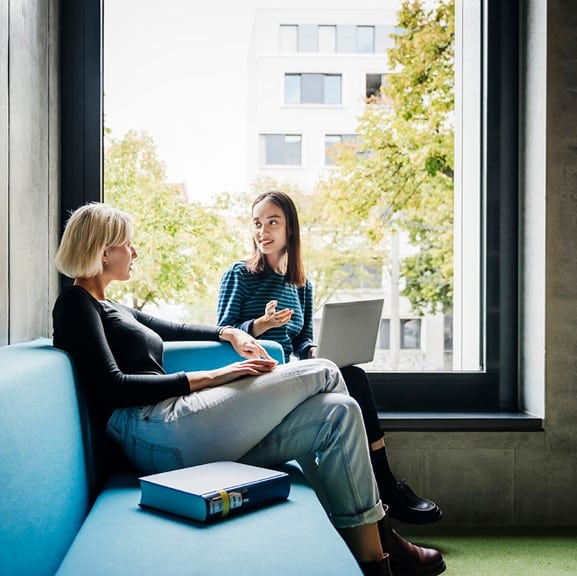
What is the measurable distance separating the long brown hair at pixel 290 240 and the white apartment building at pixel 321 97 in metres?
0.24

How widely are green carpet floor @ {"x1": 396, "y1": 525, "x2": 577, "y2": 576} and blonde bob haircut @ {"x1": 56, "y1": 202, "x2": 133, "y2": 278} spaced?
4.86 feet

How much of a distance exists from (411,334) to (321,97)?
1069 mm

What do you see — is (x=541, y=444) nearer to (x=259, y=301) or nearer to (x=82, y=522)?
(x=259, y=301)

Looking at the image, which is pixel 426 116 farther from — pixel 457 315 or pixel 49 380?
pixel 49 380

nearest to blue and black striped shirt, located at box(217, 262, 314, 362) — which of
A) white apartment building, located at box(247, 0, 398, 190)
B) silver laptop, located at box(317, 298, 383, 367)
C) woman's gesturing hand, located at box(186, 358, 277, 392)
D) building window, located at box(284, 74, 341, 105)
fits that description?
silver laptop, located at box(317, 298, 383, 367)

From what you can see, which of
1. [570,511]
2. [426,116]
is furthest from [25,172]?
[570,511]

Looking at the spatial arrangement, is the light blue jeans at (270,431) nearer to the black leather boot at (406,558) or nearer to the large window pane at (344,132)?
the black leather boot at (406,558)

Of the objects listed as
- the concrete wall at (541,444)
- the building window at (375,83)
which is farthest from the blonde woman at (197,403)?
the building window at (375,83)

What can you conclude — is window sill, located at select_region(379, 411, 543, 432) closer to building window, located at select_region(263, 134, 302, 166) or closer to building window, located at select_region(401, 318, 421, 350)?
building window, located at select_region(401, 318, 421, 350)

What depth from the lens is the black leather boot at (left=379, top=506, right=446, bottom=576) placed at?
2111 mm

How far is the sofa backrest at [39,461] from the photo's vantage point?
1.22 meters

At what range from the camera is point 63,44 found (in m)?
2.83

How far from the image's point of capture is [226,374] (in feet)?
6.53

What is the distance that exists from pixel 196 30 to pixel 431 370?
1761mm
